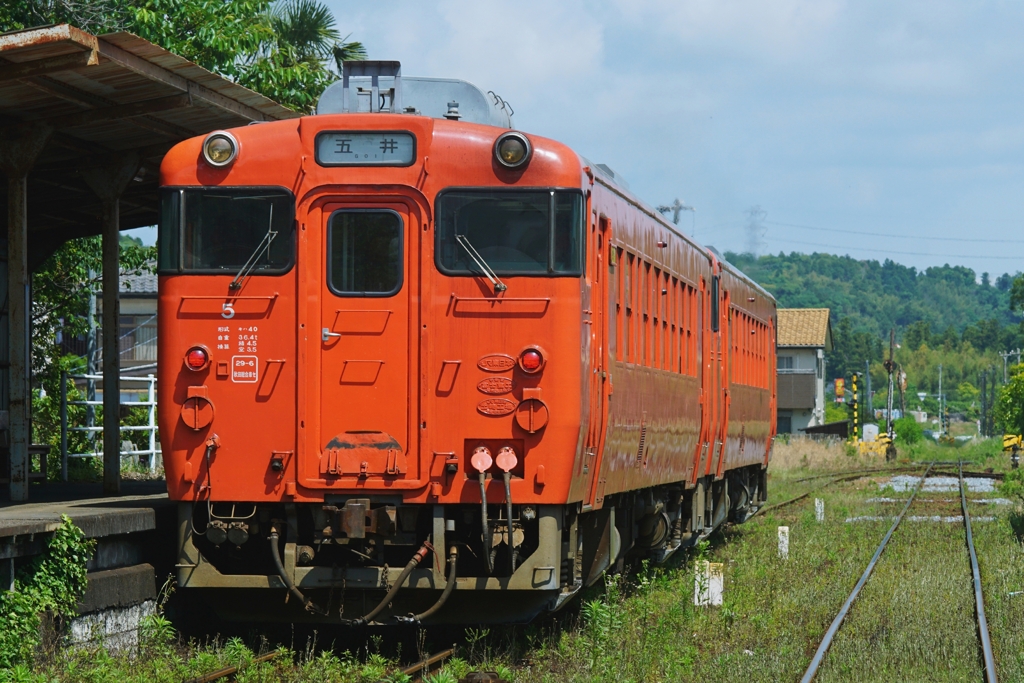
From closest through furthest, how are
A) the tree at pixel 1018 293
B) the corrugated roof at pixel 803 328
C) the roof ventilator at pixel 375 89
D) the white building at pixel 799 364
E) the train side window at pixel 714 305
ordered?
the roof ventilator at pixel 375 89, the train side window at pixel 714 305, the tree at pixel 1018 293, the white building at pixel 799 364, the corrugated roof at pixel 803 328

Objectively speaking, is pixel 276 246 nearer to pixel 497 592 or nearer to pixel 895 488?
pixel 497 592

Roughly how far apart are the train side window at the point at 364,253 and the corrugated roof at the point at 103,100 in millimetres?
2274

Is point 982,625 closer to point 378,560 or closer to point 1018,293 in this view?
point 378,560

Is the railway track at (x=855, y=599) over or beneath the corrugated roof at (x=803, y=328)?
beneath

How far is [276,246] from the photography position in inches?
346

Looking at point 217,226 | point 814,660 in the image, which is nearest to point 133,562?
point 217,226

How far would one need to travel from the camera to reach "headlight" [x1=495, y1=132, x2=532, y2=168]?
868cm

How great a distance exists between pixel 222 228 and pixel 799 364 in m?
69.1

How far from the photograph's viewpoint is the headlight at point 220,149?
29.0 ft

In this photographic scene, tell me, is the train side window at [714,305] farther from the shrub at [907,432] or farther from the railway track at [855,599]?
the shrub at [907,432]

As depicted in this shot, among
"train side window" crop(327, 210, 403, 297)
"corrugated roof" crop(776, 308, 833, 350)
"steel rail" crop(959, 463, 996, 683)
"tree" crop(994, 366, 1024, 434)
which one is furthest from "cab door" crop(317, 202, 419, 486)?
"corrugated roof" crop(776, 308, 833, 350)

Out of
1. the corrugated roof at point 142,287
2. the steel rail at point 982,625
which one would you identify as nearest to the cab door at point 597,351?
the steel rail at point 982,625

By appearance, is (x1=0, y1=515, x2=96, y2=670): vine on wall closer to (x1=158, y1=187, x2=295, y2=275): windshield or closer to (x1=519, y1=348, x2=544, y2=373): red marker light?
(x1=158, y1=187, x2=295, y2=275): windshield

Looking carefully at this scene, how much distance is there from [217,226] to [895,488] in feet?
83.9
